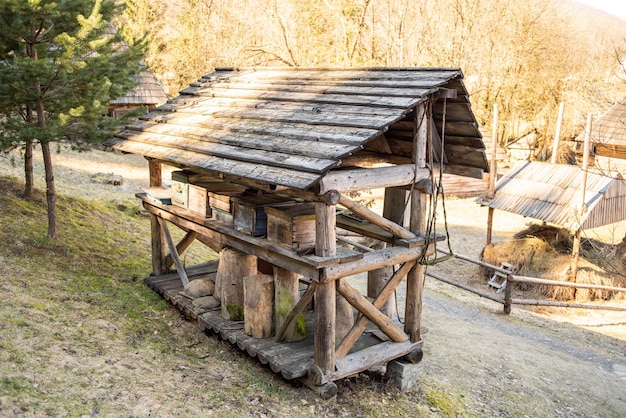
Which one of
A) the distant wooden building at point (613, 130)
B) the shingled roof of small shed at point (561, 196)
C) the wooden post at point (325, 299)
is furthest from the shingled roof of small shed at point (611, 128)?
the wooden post at point (325, 299)

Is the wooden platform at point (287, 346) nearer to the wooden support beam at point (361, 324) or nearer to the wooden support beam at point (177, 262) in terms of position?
the wooden support beam at point (361, 324)

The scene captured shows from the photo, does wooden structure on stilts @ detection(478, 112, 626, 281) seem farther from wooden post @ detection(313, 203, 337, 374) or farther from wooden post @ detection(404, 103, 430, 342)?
wooden post @ detection(313, 203, 337, 374)

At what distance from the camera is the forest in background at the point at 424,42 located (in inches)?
865

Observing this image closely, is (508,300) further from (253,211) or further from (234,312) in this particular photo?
(253,211)

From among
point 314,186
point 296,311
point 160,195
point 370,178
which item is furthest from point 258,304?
point 160,195

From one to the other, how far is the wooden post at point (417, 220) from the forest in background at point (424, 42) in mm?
13799

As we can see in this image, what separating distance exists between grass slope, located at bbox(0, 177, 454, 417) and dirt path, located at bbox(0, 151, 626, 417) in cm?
87

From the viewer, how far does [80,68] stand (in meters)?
8.22

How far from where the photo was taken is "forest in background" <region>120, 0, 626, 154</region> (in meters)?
22.0

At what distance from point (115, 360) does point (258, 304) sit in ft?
5.72

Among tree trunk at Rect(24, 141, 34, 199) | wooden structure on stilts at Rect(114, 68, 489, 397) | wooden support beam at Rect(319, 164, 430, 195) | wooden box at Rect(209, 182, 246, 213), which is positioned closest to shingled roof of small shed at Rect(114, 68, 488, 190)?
wooden structure on stilts at Rect(114, 68, 489, 397)

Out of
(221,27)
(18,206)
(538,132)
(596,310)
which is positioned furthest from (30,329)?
(538,132)

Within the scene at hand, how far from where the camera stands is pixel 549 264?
551 inches

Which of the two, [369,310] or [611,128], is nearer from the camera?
[369,310]
